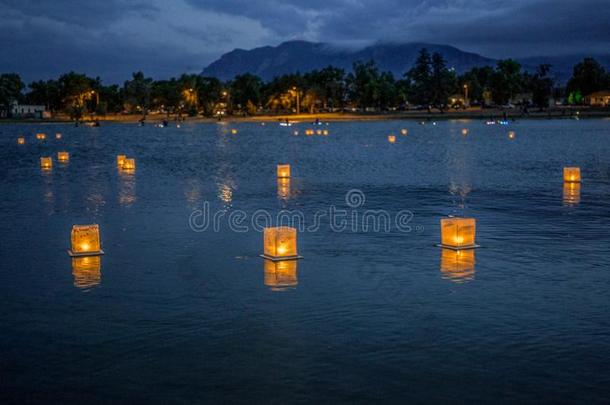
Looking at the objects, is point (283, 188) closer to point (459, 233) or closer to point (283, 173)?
point (283, 173)

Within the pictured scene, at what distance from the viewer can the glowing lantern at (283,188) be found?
28.3 meters

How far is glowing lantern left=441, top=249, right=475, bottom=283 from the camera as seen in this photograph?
14.1 meters

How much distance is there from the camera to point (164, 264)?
1546 cm

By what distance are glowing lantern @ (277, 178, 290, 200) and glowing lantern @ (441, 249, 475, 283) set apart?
11.9 meters

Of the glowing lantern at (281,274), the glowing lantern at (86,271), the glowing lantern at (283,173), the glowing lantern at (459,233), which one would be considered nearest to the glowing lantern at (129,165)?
the glowing lantern at (283,173)

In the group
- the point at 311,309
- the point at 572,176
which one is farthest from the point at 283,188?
the point at 311,309

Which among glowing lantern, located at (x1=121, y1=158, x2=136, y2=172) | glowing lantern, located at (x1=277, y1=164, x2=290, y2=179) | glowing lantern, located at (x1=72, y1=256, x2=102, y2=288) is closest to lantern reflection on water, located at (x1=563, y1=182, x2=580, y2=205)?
glowing lantern, located at (x1=277, y1=164, x2=290, y2=179)

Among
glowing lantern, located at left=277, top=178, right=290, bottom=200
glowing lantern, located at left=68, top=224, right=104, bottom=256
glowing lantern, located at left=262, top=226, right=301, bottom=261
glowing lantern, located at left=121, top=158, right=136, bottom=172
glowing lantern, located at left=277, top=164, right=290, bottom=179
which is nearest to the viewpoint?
glowing lantern, located at left=262, top=226, right=301, bottom=261

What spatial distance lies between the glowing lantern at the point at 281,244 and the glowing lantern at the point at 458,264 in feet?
10.3

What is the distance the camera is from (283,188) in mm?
31188

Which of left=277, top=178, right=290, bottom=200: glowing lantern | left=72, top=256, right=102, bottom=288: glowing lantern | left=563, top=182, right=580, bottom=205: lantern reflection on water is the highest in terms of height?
left=563, top=182, right=580, bottom=205: lantern reflection on water

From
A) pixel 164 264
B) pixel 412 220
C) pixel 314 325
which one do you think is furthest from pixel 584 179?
pixel 314 325

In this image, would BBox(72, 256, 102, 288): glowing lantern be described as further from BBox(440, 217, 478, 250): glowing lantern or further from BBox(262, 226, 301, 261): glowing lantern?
BBox(440, 217, 478, 250): glowing lantern

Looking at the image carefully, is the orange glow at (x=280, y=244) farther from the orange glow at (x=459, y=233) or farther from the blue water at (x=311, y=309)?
the orange glow at (x=459, y=233)
